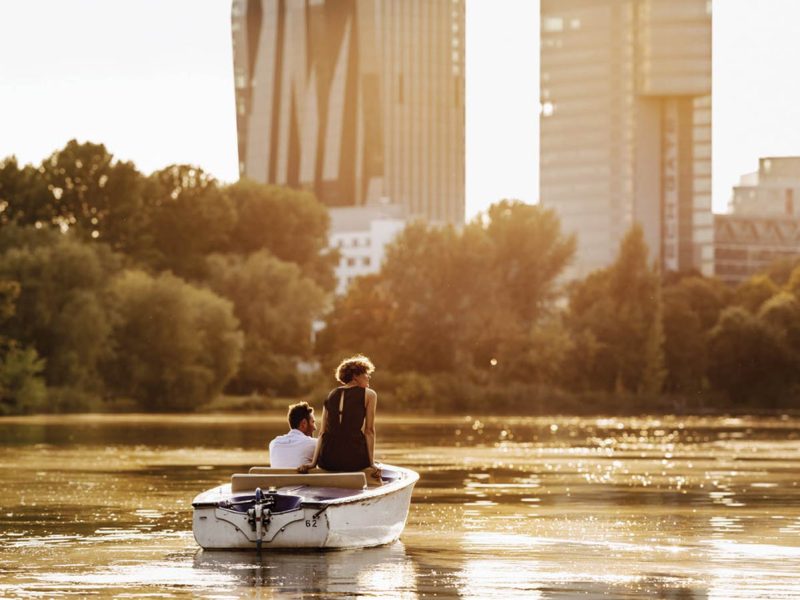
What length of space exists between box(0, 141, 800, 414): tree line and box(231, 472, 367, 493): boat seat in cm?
7534

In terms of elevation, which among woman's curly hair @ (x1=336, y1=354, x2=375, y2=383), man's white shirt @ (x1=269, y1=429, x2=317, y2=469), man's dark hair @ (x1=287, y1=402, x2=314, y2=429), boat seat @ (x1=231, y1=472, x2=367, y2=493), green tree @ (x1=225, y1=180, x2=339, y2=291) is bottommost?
boat seat @ (x1=231, y1=472, x2=367, y2=493)

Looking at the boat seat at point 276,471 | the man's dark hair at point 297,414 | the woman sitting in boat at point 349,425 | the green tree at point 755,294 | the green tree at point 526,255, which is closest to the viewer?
the woman sitting in boat at point 349,425

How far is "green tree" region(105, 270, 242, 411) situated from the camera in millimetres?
95812

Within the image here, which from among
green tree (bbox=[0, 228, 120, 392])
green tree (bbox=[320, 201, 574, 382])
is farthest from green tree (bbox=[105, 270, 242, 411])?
green tree (bbox=[320, 201, 574, 382])

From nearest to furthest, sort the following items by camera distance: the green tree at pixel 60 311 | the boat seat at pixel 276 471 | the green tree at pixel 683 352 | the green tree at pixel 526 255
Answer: the boat seat at pixel 276 471 < the green tree at pixel 60 311 < the green tree at pixel 526 255 < the green tree at pixel 683 352

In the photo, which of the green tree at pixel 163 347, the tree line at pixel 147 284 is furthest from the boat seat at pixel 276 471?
the green tree at pixel 163 347

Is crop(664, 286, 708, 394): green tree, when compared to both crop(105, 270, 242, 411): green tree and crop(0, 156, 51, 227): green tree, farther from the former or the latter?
crop(0, 156, 51, 227): green tree

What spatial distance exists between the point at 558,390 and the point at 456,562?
95220mm

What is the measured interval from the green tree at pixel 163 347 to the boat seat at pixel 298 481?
74.2 meters

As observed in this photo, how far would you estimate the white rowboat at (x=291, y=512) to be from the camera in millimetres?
19578

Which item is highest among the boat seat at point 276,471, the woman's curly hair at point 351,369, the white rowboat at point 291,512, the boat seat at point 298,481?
the woman's curly hair at point 351,369

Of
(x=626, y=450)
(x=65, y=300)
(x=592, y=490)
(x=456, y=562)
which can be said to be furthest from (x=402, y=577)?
(x=65, y=300)

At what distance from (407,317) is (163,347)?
70.8 feet

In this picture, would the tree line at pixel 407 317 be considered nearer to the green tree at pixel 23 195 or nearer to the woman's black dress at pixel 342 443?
the green tree at pixel 23 195
